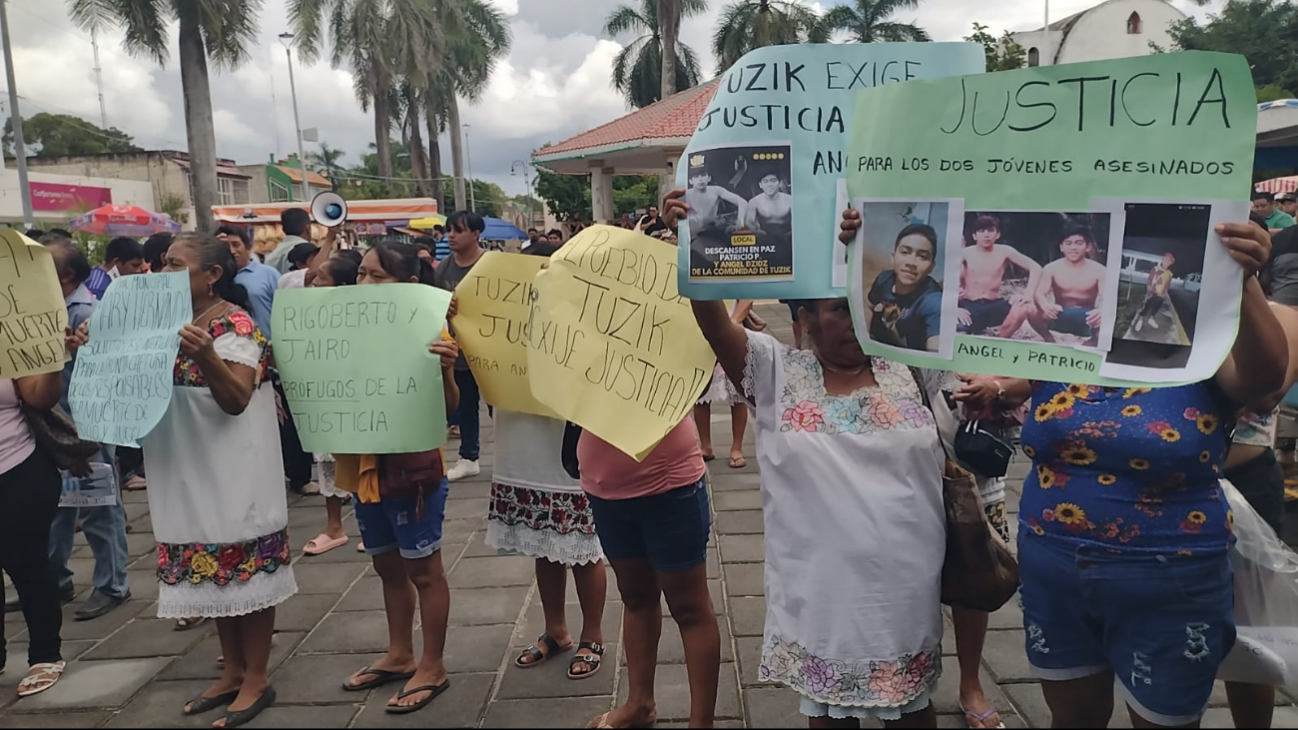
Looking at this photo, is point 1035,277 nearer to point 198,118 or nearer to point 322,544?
point 322,544

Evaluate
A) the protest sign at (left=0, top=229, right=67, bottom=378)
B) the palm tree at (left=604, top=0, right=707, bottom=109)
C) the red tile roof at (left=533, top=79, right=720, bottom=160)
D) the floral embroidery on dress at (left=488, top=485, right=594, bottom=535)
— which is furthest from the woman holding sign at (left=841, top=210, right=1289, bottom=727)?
the palm tree at (left=604, top=0, right=707, bottom=109)

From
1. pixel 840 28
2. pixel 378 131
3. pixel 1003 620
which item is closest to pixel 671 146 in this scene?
pixel 1003 620

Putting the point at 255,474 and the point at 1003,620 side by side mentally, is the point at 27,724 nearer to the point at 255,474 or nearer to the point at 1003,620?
the point at 255,474

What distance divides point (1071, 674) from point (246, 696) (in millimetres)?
2752

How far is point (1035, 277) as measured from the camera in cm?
153

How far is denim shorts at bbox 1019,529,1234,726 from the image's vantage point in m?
1.74

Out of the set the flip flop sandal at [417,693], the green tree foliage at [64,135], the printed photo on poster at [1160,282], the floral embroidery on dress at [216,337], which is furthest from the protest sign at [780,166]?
the green tree foliage at [64,135]

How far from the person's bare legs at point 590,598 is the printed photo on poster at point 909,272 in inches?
74.6

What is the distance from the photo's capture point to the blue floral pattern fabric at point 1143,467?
1.72 m

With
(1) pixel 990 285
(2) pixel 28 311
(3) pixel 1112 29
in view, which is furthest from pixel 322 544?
(3) pixel 1112 29

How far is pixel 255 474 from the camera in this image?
9.43 feet

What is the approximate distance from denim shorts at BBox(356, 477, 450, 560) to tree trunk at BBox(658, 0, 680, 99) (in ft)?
70.0

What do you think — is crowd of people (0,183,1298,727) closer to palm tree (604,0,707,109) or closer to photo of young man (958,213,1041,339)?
photo of young man (958,213,1041,339)

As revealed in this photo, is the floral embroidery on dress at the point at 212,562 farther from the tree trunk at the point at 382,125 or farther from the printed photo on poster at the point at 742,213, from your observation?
the tree trunk at the point at 382,125
